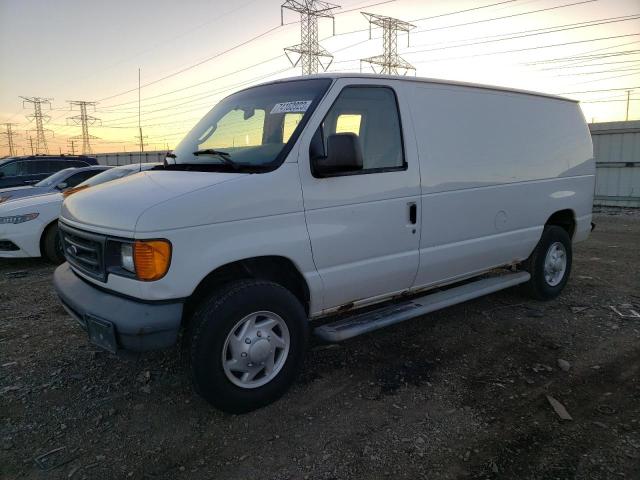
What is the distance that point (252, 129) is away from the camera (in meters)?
3.74

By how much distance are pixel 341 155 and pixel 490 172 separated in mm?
1980

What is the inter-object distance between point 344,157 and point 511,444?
81.2 inches

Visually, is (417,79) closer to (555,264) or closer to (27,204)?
(555,264)

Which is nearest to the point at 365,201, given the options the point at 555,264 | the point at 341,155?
the point at 341,155

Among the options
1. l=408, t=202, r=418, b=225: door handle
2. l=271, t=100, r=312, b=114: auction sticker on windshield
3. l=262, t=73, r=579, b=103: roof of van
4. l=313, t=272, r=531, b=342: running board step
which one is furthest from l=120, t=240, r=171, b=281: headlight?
l=408, t=202, r=418, b=225: door handle

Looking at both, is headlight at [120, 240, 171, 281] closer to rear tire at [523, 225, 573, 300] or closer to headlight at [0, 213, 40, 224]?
rear tire at [523, 225, 573, 300]

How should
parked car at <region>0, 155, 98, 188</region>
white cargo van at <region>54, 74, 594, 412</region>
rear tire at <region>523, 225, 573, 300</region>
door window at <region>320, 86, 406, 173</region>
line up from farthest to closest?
parked car at <region>0, 155, 98, 188</region>, rear tire at <region>523, 225, 573, 300</region>, door window at <region>320, 86, 406, 173</region>, white cargo van at <region>54, 74, 594, 412</region>

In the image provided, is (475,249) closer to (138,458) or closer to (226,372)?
(226,372)

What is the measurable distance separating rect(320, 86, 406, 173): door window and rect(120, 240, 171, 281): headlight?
4.94 ft

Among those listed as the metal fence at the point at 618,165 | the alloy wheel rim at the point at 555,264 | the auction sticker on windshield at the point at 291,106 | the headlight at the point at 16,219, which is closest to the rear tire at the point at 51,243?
the headlight at the point at 16,219

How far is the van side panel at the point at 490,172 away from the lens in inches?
159

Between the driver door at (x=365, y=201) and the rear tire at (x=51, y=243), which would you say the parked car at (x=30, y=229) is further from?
the driver door at (x=365, y=201)

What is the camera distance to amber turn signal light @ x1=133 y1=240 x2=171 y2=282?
8.96ft

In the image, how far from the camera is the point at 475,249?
4438 millimetres
